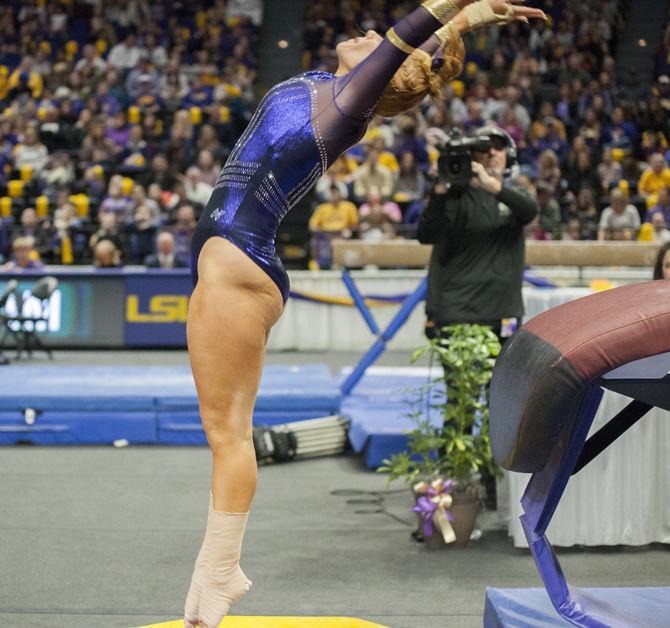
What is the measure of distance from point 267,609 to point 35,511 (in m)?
1.83

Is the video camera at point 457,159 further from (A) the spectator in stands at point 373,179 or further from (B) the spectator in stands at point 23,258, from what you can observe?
(A) the spectator in stands at point 373,179

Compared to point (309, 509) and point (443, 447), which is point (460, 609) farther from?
point (309, 509)

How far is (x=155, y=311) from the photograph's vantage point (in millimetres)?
11359

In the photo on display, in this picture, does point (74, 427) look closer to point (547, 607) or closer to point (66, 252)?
point (547, 607)

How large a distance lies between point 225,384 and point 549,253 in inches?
189

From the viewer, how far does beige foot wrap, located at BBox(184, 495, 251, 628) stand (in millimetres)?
2656

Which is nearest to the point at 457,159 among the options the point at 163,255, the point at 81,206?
the point at 163,255

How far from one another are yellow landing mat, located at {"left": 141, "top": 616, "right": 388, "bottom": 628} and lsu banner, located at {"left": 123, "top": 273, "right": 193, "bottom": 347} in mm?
8149

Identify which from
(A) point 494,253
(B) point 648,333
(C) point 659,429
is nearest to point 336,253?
(A) point 494,253

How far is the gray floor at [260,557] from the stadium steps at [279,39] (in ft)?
39.3

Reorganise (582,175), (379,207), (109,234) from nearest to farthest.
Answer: (109,234) → (379,207) → (582,175)

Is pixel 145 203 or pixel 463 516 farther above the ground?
pixel 463 516

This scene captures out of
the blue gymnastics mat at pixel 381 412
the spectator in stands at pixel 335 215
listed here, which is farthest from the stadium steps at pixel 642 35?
the blue gymnastics mat at pixel 381 412

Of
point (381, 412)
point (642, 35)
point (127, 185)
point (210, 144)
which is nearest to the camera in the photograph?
point (381, 412)
